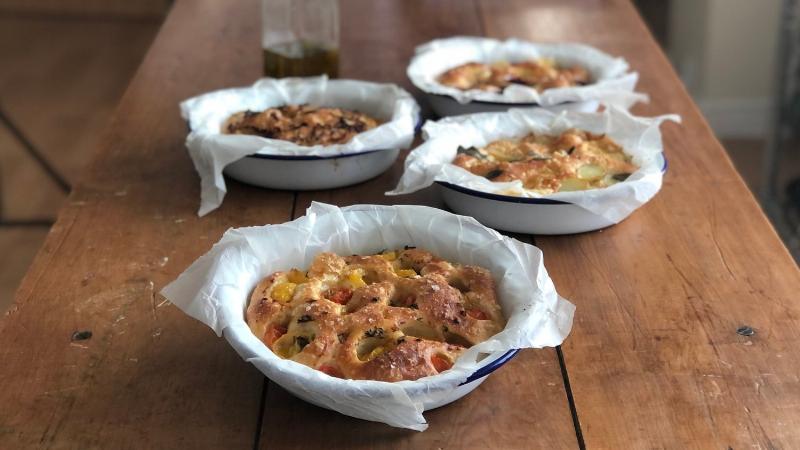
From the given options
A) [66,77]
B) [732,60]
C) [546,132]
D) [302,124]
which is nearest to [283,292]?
[302,124]

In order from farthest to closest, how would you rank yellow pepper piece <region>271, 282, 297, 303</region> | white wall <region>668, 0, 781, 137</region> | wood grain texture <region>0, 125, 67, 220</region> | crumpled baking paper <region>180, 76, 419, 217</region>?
white wall <region>668, 0, 781, 137</region>
wood grain texture <region>0, 125, 67, 220</region>
crumpled baking paper <region>180, 76, 419, 217</region>
yellow pepper piece <region>271, 282, 297, 303</region>

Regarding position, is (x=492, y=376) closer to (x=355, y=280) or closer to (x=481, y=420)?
(x=481, y=420)

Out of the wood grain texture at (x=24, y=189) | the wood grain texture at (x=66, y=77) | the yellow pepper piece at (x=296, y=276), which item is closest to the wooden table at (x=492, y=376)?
the yellow pepper piece at (x=296, y=276)

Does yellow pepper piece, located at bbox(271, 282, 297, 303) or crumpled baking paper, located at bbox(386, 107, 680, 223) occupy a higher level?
yellow pepper piece, located at bbox(271, 282, 297, 303)

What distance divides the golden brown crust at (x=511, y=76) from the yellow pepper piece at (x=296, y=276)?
0.74m

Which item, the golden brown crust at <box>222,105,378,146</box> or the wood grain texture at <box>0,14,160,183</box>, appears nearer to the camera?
the golden brown crust at <box>222,105,378,146</box>

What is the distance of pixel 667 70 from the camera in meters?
2.18

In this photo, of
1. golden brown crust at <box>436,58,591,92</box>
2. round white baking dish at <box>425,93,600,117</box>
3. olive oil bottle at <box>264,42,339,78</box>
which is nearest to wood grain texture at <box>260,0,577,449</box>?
round white baking dish at <box>425,93,600,117</box>

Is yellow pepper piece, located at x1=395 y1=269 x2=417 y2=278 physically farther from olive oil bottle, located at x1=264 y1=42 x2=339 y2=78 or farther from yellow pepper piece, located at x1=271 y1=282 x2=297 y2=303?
olive oil bottle, located at x1=264 y1=42 x2=339 y2=78

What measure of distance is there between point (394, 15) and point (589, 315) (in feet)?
4.49

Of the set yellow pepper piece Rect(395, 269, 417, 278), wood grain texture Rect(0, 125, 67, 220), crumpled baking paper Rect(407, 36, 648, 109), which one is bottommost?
wood grain texture Rect(0, 125, 67, 220)

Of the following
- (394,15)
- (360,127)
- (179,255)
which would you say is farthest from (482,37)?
(179,255)

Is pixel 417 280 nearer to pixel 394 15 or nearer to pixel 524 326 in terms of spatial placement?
pixel 524 326

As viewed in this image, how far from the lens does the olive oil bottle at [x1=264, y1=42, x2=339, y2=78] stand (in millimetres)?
1979
